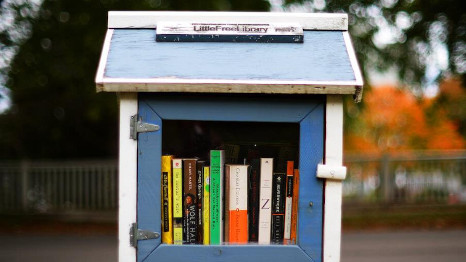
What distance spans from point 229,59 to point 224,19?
26 cm

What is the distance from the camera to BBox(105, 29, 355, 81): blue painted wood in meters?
2.20

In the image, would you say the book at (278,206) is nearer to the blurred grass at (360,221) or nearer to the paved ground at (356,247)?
the paved ground at (356,247)

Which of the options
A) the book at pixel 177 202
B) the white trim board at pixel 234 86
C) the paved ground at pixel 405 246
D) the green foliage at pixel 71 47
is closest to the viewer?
the white trim board at pixel 234 86

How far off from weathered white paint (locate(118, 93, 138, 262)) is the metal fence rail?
27.4 ft

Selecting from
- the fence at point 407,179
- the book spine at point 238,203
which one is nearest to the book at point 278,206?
the book spine at point 238,203

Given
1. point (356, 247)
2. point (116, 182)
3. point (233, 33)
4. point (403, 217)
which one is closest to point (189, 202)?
point (233, 33)

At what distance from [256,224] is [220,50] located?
833 millimetres

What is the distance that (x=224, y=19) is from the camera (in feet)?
8.03

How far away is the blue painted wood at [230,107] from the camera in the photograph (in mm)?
2258

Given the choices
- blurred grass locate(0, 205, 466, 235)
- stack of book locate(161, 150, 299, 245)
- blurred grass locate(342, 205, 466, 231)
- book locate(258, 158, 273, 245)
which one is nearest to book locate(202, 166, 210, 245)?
stack of book locate(161, 150, 299, 245)

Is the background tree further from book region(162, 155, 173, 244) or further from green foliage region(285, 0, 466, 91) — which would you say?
book region(162, 155, 173, 244)

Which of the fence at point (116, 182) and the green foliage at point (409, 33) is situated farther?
the fence at point (116, 182)

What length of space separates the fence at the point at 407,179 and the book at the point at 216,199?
28.1 feet

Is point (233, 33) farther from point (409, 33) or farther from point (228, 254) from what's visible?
point (409, 33)
